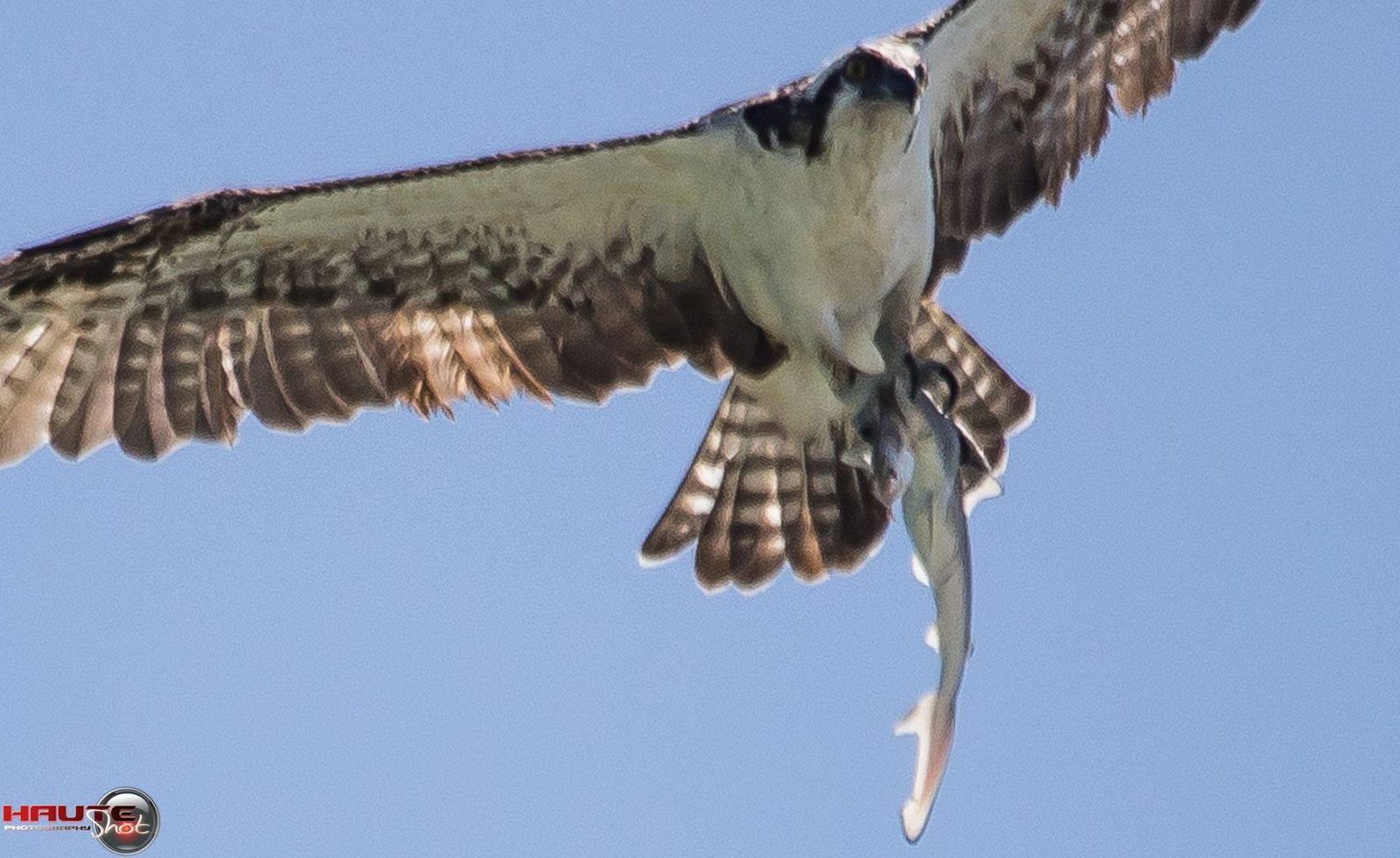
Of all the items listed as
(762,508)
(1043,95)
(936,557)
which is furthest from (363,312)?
(1043,95)

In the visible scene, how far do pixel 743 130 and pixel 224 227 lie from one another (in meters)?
2.15

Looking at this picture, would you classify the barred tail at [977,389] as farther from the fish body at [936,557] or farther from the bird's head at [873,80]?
the bird's head at [873,80]

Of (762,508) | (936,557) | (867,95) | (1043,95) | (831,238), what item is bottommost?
(936,557)

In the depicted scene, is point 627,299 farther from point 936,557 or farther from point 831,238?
point 936,557

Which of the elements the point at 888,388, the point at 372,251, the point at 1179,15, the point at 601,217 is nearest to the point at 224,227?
the point at 372,251

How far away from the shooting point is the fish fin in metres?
8.25

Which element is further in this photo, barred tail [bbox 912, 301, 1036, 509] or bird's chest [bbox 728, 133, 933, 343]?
barred tail [bbox 912, 301, 1036, 509]

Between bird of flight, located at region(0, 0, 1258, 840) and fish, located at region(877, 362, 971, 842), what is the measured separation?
2 centimetres

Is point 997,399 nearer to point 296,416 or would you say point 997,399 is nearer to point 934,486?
point 934,486

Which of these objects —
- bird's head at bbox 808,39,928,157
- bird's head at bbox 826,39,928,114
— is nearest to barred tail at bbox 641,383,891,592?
bird's head at bbox 808,39,928,157

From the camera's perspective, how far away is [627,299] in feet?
31.4

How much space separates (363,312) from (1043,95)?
2.95 m

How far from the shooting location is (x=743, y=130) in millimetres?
8586

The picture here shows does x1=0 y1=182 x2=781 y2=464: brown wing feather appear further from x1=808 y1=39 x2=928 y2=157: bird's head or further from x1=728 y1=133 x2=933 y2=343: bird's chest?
x1=808 y1=39 x2=928 y2=157: bird's head
